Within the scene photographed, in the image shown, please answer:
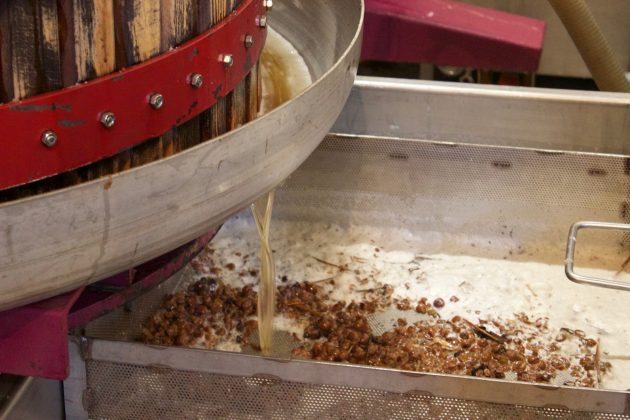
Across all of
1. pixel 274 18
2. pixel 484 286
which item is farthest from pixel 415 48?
pixel 274 18

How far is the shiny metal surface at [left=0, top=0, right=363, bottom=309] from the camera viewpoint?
30.6 inches

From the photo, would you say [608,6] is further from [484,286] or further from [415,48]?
[484,286]

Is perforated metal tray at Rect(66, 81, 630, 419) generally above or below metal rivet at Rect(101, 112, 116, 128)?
below

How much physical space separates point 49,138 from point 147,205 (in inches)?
4.3

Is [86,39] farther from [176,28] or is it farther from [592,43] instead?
[592,43]

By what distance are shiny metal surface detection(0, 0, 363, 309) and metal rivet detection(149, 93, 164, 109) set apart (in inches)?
3.6

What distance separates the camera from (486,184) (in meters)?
1.85

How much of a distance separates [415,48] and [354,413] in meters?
1.26

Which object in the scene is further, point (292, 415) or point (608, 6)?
point (608, 6)

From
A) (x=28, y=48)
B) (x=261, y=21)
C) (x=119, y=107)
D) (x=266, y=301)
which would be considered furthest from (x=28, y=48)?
(x=266, y=301)

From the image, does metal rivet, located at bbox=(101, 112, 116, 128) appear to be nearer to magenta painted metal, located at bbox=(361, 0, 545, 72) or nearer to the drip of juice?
the drip of juice

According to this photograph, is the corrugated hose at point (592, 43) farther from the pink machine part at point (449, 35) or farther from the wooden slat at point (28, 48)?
Answer: the wooden slat at point (28, 48)

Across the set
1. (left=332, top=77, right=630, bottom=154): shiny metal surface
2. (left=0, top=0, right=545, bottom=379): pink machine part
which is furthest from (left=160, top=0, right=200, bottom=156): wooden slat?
(left=0, top=0, right=545, bottom=379): pink machine part

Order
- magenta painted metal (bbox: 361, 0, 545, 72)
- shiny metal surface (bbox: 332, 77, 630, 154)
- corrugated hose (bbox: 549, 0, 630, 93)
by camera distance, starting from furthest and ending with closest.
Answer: magenta painted metal (bbox: 361, 0, 545, 72) < corrugated hose (bbox: 549, 0, 630, 93) < shiny metal surface (bbox: 332, 77, 630, 154)
